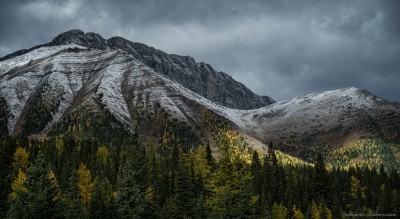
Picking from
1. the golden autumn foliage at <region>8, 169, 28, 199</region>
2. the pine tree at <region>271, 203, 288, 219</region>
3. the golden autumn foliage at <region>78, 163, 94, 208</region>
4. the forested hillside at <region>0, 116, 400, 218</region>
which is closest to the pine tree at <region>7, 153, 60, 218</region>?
the forested hillside at <region>0, 116, 400, 218</region>

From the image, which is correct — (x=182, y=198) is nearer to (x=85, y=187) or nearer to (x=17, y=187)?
(x=17, y=187)

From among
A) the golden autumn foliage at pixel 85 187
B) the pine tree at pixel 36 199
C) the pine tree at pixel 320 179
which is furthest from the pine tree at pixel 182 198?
the pine tree at pixel 320 179

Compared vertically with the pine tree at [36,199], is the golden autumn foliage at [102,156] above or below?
above

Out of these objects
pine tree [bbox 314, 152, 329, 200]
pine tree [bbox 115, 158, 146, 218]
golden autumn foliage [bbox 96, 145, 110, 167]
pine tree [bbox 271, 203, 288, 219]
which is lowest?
pine tree [bbox 271, 203, 288, 219]

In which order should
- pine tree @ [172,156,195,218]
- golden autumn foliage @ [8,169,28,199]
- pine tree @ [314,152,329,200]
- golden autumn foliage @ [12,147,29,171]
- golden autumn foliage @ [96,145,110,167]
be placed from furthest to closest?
1. golden autumn foliage @ [96,145,110,167]
2. pine tree @ [314,152,329,200]
3. golden autumn foliage @ [12,147,29,171]
4. pine tree @ [172,156,195,218]
5. golden autumn foliage @ [8,169,28,199]

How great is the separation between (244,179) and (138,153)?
3135 cm

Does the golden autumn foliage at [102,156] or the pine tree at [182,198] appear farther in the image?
the golden autumn foliage at [102,156]

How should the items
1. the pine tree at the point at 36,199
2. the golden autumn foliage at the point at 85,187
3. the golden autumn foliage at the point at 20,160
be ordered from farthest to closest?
the golden autumn foliage at the point at 20,160 → the golden autumn foliage at the point at 85,187 → the pine tree at the point at 36,199

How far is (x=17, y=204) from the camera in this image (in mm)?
36000

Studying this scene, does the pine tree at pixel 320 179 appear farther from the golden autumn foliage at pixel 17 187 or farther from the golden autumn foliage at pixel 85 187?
the golden autumn foliage at pixel 17 187

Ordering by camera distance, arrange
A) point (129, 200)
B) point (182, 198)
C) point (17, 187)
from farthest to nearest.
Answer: point (182, 198)
point (129, 200)
point (17, 187)

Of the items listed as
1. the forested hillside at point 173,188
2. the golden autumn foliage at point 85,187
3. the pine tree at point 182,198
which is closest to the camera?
the forested hillside at point 173,188

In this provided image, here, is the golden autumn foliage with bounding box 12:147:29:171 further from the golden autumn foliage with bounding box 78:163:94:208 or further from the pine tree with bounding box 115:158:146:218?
the pine tree with bounding box 115:158:146:218

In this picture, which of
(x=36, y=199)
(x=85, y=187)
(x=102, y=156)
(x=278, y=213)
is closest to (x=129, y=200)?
(x=36, y=199)
